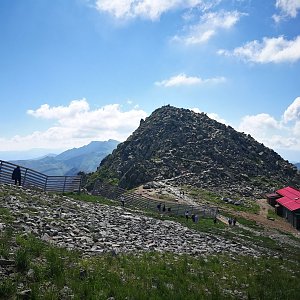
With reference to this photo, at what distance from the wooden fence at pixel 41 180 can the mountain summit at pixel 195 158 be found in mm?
60057

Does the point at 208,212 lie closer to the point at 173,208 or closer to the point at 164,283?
the point at 173,208

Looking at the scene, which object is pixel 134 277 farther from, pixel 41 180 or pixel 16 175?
pixel 41 180

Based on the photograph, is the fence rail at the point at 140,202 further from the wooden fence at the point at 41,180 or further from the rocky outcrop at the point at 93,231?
the rocky outcrop at the point at 93,231

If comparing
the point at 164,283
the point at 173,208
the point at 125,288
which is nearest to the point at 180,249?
the point at 164,283

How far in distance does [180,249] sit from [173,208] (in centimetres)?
3443

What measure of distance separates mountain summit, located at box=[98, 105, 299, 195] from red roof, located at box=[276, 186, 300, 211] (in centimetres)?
1279

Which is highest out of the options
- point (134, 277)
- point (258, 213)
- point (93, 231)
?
point (93, 231)

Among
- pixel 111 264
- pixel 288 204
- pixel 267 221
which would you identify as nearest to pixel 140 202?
pixel 267 221

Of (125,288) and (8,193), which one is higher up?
(8,193)

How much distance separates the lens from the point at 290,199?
77688mm

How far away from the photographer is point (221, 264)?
61.8 ft

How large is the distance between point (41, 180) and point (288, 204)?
56495 mm

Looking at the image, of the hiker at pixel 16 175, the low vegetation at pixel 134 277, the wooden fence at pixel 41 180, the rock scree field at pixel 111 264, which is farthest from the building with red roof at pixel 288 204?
the hiker at pixel 16 175

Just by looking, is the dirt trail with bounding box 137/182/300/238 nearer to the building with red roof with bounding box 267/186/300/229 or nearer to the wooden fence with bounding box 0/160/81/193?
the building with red roof with bounding box 267/186/300/229
